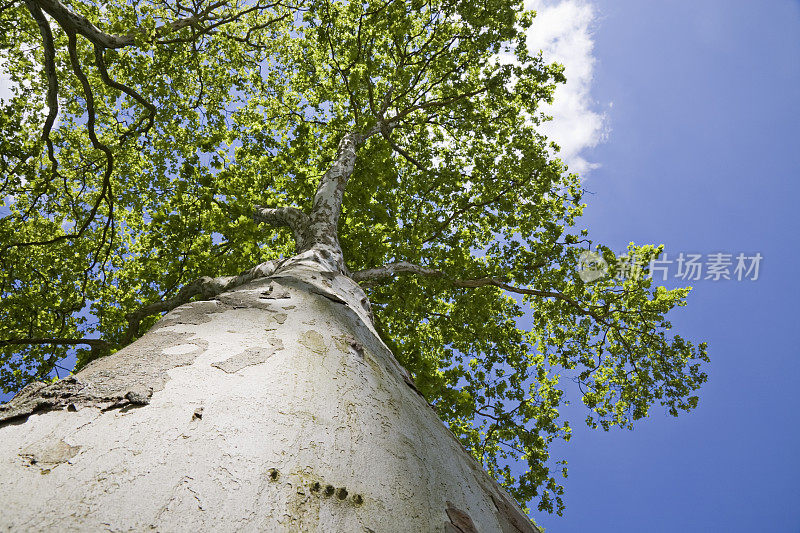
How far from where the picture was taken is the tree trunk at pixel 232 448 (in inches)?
35.7

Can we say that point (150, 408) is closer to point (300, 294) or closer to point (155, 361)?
point (155, 361)

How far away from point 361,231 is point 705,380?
7.29 m

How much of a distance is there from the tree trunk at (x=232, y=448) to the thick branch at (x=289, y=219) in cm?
355

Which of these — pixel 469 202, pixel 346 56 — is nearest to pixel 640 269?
pixel 469 202

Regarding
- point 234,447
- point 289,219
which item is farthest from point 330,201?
point 234,447

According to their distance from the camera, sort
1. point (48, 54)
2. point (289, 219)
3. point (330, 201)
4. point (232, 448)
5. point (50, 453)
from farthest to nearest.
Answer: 1. point (289, 219)
2. point (330, 201)
3. point (48, 54)
4. point (232, 448)
5. point (50, 453)

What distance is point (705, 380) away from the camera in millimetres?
7543

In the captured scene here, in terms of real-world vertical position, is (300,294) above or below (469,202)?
below

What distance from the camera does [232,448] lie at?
1.11 metres

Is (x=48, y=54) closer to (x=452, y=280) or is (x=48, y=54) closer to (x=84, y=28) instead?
(x=84, y=28)

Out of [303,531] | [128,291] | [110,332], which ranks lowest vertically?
[303,531]

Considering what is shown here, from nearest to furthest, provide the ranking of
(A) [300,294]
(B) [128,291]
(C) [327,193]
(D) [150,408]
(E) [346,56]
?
1. (D) [150,408]
2. (A) [300,294]
3. (C) [327,193]
4. (B) [128,291]
5. (E) [346,56]

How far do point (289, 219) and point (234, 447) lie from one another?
5.11 metres

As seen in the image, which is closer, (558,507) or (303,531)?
(303,531)
